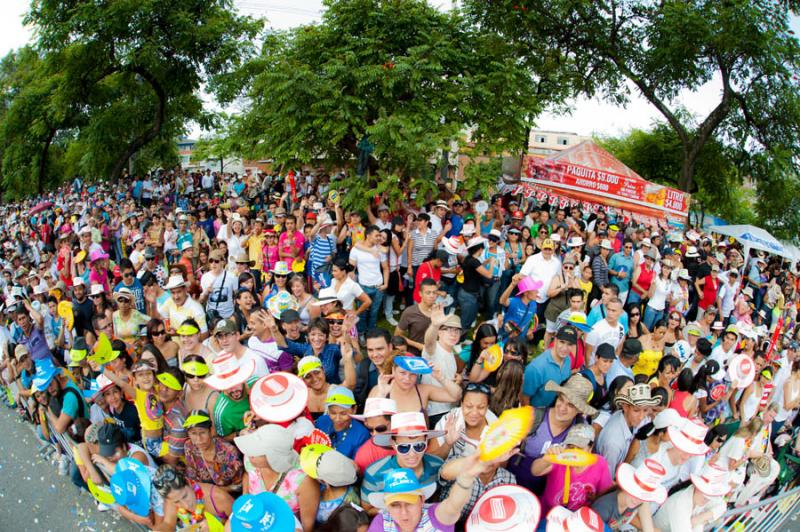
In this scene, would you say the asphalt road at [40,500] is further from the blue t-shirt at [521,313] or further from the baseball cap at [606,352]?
the baseball cap at [606,352]

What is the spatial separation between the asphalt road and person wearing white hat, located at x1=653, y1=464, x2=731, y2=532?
14.7 ft

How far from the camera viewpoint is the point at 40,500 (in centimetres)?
482

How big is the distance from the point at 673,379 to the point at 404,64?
598 cm

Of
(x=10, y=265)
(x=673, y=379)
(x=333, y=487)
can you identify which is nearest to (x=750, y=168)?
(x=673, y=379)

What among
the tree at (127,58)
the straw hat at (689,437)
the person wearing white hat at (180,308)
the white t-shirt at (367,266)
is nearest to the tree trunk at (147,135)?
the tree at (127,58)

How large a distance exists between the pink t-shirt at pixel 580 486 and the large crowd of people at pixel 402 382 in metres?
0.01

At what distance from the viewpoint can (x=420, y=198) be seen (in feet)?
26.9

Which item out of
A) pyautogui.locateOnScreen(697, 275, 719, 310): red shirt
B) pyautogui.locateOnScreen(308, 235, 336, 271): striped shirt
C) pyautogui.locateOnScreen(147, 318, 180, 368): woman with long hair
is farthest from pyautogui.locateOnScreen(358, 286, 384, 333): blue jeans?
pyautogui.locateOnScreen(697, 275, 719, 310): red shirt

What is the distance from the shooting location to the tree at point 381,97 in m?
7.78

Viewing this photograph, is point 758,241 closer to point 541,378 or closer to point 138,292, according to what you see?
point 541,378

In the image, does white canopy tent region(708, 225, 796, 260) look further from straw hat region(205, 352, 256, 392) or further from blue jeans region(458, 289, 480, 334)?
straw hat region(205, 352, 256, 392)

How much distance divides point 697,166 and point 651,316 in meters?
16.0

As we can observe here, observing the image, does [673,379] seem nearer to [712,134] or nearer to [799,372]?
[799,372]

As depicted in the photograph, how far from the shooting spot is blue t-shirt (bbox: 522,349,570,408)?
4.08 m
